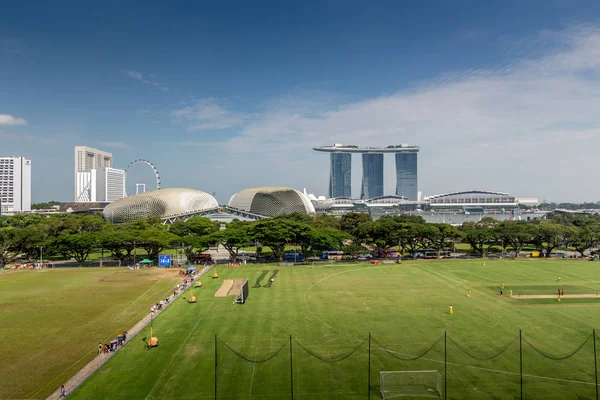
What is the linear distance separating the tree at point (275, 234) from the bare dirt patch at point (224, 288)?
17140mm

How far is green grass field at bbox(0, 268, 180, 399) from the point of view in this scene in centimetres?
2266

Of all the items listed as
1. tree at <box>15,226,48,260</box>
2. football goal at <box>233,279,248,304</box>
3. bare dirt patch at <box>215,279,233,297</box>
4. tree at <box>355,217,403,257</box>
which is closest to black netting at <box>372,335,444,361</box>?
football goal at <box>233,279,248,304</box>

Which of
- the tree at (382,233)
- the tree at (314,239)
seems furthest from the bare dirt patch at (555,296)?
the tree at (314,239)

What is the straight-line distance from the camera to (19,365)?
23.6 metres

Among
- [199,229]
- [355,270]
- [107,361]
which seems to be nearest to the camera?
[107,361]

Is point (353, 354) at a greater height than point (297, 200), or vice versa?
point (297, 200)

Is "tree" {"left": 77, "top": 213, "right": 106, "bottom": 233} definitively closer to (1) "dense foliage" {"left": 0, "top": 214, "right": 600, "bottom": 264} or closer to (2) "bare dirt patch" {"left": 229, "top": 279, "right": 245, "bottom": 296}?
(1) "dense foliage" {"left": 0, "top": 214, "right": 600, "bottom": 264}

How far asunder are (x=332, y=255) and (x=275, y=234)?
39.8 ft

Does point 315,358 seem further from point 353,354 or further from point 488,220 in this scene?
point 488,220

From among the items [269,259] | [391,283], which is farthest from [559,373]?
[269,259]

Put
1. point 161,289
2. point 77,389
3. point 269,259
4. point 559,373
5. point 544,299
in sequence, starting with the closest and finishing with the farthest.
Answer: point 77,389 → point 559,373 → point 544,299 → point 161,289 → point 269,259

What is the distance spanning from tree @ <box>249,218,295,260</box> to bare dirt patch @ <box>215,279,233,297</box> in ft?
56.2

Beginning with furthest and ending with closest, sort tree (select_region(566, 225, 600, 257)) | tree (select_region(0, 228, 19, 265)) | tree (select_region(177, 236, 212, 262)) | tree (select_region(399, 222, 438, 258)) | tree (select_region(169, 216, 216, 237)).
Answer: tree (select_region(169, 216, 216, 237)), tree (select_region(566, 225, 600, 257)), tree (select_region(399, 222, 438, 258)), tree (select_region(177, 236, 212, 262)), tree (select_region(0, 228, 19, 265))

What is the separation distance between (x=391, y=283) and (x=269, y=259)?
2678cm
